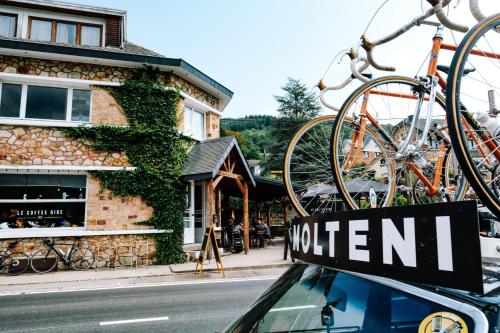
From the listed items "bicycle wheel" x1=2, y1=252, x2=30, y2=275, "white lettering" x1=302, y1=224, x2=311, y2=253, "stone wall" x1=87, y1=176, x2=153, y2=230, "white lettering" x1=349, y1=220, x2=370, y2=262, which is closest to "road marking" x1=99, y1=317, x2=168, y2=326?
"white lettering" x1=302, y1=224, x2=311, y2=253

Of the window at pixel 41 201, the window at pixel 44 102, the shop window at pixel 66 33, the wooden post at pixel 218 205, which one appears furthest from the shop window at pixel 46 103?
the wooden post at pixel 218 205

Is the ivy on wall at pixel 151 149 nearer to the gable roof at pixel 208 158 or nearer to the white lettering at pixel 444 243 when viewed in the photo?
the gable roof at pixel 208 158

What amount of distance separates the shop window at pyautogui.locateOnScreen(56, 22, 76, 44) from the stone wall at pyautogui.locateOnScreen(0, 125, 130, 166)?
4.05 metres

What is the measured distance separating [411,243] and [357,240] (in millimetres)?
254

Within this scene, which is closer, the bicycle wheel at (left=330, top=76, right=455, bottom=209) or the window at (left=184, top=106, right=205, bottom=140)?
the bicycle wheel at (left=330, top=76, right=455, bottom=209)

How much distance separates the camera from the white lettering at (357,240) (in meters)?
1.28

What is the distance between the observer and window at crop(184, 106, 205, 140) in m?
14.4

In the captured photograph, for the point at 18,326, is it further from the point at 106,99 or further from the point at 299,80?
the point at 299,80

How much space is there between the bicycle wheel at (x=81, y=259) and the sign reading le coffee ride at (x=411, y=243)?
1162cm

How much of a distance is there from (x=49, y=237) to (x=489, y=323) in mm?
12682

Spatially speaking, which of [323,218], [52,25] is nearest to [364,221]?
[323,218]

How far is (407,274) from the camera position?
3.60ft

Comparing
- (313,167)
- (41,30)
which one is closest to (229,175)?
(41,30)

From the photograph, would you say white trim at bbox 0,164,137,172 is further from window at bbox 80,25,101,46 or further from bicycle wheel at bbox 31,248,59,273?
window at bbox 80,25,101,46
